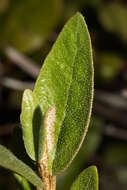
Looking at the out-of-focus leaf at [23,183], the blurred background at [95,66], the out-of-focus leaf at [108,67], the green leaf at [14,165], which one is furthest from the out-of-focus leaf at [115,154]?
the green leaf at [14,165]

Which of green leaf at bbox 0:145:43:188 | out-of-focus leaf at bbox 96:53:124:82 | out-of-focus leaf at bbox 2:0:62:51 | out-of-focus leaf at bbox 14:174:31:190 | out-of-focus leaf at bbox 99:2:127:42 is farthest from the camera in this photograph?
out-of-focus leaf at bbox 99:2:127:42

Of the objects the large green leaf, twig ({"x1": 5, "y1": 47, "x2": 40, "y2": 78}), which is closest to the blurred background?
twig ({"x1": 5, "y1": 47, "x2": 40, "y2": 78})

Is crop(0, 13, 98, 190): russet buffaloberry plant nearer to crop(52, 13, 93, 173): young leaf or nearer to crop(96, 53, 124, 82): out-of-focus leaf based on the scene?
crop(52, 13, 93, 173): young leaf

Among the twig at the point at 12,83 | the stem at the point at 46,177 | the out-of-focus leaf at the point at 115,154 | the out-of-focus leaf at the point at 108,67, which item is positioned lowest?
the out-of-focus leaf at the point at 115,154

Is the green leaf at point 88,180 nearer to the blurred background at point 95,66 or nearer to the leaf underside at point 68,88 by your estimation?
the leaf underside at point 68,88

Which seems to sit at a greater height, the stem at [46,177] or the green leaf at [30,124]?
the green leaf at [30,124]

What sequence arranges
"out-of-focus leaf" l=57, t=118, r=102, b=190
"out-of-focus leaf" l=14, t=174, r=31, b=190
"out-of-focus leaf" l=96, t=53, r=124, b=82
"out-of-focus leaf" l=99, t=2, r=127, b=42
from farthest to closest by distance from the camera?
"out-of-focus leaf" l=99, t=2, r=127, b=42 < "out-of-focus leaf" l=96, t=53, r=124, b=82 < "out-of-focus leaf" l=57, t=118, r=102, b=190 < "out-of-focus leaf" l=14, t=174, r=31, b=190

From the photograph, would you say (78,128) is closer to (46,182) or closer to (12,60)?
(46,182)
